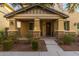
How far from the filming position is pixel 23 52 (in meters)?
3.43

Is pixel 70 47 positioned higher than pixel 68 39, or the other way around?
pixel 68 39

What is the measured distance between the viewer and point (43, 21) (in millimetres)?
3350

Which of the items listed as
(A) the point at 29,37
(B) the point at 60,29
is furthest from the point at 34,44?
(B) the point at 60,29

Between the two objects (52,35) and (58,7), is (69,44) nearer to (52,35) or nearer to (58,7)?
(52,35)

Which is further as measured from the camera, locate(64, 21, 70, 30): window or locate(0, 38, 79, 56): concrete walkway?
locate(0, 38, 79, 56): concrete walkway

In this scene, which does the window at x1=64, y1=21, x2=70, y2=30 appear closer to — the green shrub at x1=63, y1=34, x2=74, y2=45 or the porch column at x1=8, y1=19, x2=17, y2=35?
the green shrub at x1=63, y1=34, x2=74, y2=45

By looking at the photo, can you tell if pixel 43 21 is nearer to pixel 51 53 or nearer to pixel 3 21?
pixel 51 53

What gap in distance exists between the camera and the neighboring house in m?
3.28

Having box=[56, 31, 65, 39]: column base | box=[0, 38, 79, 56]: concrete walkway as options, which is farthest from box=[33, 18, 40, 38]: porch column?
box=[56, 31, 65, 39]: column base

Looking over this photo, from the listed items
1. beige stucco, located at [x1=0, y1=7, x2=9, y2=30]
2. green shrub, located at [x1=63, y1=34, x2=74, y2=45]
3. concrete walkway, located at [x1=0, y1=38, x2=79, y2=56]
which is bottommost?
concrete walkway, located at [x1=0, y1=38, x2=79, y2=56]

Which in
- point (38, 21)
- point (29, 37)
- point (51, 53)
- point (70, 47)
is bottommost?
point (51, 53)

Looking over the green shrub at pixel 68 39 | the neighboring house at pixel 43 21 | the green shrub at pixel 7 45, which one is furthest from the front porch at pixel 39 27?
the green shrub at pixel 7 45

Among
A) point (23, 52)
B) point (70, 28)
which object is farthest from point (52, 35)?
point (23, 52)

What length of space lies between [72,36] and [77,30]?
161 millimetres
